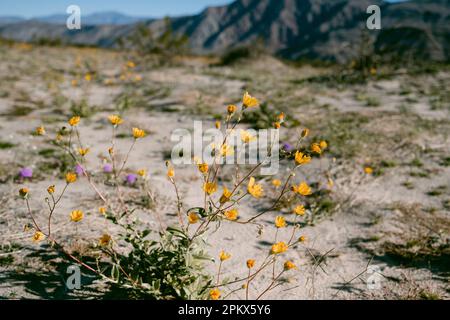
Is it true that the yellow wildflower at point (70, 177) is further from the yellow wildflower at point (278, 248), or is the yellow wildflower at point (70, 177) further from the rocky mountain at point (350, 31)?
the rocky mountain at point (350, 31)

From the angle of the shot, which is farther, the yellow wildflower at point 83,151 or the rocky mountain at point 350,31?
the rocky mountain at point 350,31

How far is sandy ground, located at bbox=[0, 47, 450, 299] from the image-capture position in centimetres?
285

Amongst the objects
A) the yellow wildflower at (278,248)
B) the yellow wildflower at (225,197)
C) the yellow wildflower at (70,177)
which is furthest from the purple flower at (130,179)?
the yellow wildflower at (278,248)

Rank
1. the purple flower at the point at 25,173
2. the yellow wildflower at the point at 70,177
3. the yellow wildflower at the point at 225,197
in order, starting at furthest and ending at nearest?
the purple flower at the point at 25,173, the yellow wildflower at the point at 70,177, the yellow wildflower at the point at 225,197

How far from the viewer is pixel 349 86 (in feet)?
30.9

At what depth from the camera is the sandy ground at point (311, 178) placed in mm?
2852

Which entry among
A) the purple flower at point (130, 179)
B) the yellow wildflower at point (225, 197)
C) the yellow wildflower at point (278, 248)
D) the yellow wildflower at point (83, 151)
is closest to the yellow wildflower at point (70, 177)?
the yellow wildflower at point (83, 151)

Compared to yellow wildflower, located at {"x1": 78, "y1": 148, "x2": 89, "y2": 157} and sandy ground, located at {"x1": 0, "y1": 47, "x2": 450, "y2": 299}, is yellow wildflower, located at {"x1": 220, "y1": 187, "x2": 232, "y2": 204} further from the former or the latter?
yellow wildflower, located at {"x1": 78, "y1": 148, "x2": 89, "y2": 157}

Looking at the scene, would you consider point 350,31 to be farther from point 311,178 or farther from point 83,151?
point 83,151

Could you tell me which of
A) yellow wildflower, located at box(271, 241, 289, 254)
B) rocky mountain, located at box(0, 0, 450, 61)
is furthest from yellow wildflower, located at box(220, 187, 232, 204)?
rocky mountain, located at box(0, 0, 450, 61)

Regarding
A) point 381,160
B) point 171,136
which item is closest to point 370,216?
point 381,160

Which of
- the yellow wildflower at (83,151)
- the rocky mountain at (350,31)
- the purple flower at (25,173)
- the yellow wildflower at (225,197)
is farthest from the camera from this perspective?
the rocky mountain at (350,31)

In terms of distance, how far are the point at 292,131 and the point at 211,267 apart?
355 centimetres

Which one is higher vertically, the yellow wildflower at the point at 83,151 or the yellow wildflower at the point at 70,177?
the yellow wildflower at the point at 83,151
